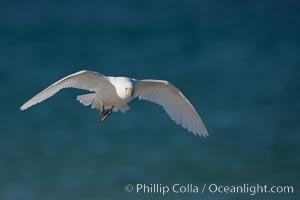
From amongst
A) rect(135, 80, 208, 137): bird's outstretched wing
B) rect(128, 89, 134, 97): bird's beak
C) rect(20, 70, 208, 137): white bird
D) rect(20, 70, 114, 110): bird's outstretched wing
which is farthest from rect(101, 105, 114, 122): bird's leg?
rect(128, 89, 134, 97): bird's beak

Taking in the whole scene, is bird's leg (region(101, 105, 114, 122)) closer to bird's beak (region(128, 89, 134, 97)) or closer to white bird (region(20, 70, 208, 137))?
white bird (region(20, 70, 208, 137))

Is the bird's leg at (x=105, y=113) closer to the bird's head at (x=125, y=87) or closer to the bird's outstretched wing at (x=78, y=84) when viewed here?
the bird's outstretched wing at (x=78, y=84)

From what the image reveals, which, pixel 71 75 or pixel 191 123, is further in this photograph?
pixel 191 123

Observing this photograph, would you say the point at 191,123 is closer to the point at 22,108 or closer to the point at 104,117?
the point at 104,117

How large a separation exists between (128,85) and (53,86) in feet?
3.35

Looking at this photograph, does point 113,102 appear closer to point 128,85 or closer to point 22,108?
point 128,85

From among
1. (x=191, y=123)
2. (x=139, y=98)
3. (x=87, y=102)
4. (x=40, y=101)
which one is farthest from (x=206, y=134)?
(x=40, y=101)

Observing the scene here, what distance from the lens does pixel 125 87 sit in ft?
30.6

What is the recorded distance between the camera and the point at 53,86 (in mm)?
9453

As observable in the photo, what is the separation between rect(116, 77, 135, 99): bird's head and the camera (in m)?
9.34

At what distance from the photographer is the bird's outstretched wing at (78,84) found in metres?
9.45

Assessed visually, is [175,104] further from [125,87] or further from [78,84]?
[78,84]

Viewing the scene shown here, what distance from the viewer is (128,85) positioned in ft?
30.6

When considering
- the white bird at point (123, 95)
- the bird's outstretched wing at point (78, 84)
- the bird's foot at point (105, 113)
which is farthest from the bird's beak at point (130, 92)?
the bird's foot at point (105, 113)
